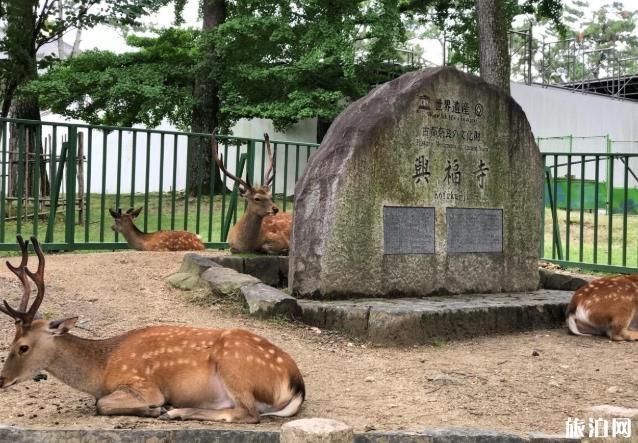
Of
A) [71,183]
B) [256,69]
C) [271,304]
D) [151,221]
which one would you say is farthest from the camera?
[256,69]

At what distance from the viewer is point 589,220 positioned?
19.4 metres

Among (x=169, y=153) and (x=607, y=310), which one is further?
(x=169, y=153)

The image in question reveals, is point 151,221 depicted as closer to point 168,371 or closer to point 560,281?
point 560,281

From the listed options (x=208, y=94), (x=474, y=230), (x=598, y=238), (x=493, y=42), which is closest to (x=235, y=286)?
(x=474, y=230)

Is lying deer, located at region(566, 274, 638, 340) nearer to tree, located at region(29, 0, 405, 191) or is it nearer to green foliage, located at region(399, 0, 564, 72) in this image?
tree, located at region(29, 0, 405, 191)

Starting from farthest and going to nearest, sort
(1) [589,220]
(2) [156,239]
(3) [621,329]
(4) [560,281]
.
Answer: (1) [589,220] < (2) [156,239] < (4) [560,281] < (3) [621,329]

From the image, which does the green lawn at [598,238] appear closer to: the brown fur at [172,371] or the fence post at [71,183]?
the fence post at [71,183]

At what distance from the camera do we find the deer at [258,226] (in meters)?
9.05

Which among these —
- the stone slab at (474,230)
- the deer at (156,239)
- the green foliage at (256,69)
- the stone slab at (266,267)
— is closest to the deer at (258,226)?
the stone slab at (266,267)

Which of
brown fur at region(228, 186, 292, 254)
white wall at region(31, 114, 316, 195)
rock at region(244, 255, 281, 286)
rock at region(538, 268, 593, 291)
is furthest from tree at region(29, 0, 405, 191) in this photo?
rock at region(538, 268, 593, 291)

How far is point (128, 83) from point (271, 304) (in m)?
13.6

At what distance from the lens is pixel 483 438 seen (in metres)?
3.85

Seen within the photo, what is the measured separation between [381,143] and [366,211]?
0.68 metres

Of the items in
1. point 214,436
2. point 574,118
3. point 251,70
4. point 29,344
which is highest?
point 251,70
